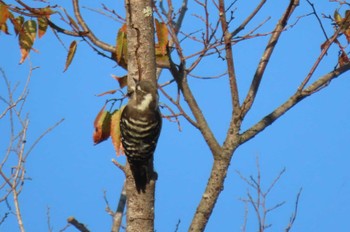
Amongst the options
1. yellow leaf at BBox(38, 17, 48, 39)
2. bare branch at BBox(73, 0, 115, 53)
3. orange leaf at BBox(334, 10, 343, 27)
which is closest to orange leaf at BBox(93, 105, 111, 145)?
bare branch at BBox(73, 0, 115, 53)

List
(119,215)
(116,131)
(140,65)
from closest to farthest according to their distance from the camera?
(140,65) → (116,131) → (119,215)

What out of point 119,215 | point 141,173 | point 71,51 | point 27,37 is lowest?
point 141,173

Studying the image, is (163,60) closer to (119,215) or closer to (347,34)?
(347,34)

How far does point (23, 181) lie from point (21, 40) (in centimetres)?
162

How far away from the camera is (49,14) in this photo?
3.45 meters

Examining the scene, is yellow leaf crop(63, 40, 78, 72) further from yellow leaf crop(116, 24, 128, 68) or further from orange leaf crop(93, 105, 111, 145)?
orange leaf crop(93, 105, 111, 145)

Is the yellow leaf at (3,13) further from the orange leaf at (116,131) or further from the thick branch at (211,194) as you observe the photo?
the thick branch at (211,194)

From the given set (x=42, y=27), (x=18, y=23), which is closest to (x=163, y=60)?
(x=42, y=27)

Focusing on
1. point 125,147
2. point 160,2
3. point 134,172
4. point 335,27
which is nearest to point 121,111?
point 125,147

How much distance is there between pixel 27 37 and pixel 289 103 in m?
1.70

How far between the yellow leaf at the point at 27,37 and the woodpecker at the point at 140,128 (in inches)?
29.7

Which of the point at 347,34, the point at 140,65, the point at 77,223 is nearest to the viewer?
the point at 77,223

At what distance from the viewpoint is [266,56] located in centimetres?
364

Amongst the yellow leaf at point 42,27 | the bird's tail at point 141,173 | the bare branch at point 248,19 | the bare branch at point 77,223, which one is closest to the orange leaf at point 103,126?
the bird's tail at point 141,173
